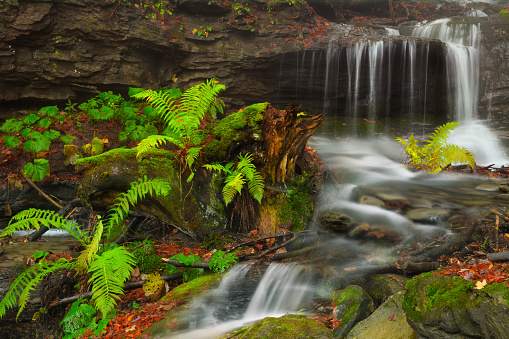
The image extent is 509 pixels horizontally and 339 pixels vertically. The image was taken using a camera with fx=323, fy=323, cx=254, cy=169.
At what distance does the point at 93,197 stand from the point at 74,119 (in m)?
4.60

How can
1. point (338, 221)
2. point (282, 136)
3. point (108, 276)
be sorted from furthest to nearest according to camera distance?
1. point (282, 136)
2. point (338, 221)
3. point (108, 276)

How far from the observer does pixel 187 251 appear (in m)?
4.88

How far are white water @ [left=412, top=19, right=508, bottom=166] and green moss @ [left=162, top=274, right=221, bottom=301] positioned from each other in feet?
27.7

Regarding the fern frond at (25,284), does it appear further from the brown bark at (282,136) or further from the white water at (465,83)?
the white water at (465,83)

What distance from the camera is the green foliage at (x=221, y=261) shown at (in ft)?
14.1

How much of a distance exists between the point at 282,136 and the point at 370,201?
183cm

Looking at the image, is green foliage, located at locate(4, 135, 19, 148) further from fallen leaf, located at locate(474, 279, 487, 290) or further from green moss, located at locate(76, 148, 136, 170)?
fallen leaf, located at locate(474, 279, 487, 290)

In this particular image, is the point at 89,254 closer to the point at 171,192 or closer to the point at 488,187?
the point at 171,192

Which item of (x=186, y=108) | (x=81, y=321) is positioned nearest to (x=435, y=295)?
(x=81, y=321)

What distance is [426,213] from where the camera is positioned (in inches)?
177

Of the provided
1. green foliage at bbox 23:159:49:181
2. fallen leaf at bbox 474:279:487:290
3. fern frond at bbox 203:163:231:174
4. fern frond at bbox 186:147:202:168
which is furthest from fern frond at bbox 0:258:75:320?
fallen leaf at bbox 474:279:487:290

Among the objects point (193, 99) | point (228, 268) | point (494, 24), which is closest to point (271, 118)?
point (193, 99)

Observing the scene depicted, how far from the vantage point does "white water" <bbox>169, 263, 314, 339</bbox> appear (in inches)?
136

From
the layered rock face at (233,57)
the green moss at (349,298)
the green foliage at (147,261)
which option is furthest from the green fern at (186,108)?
the layered rock face at (233,57)
